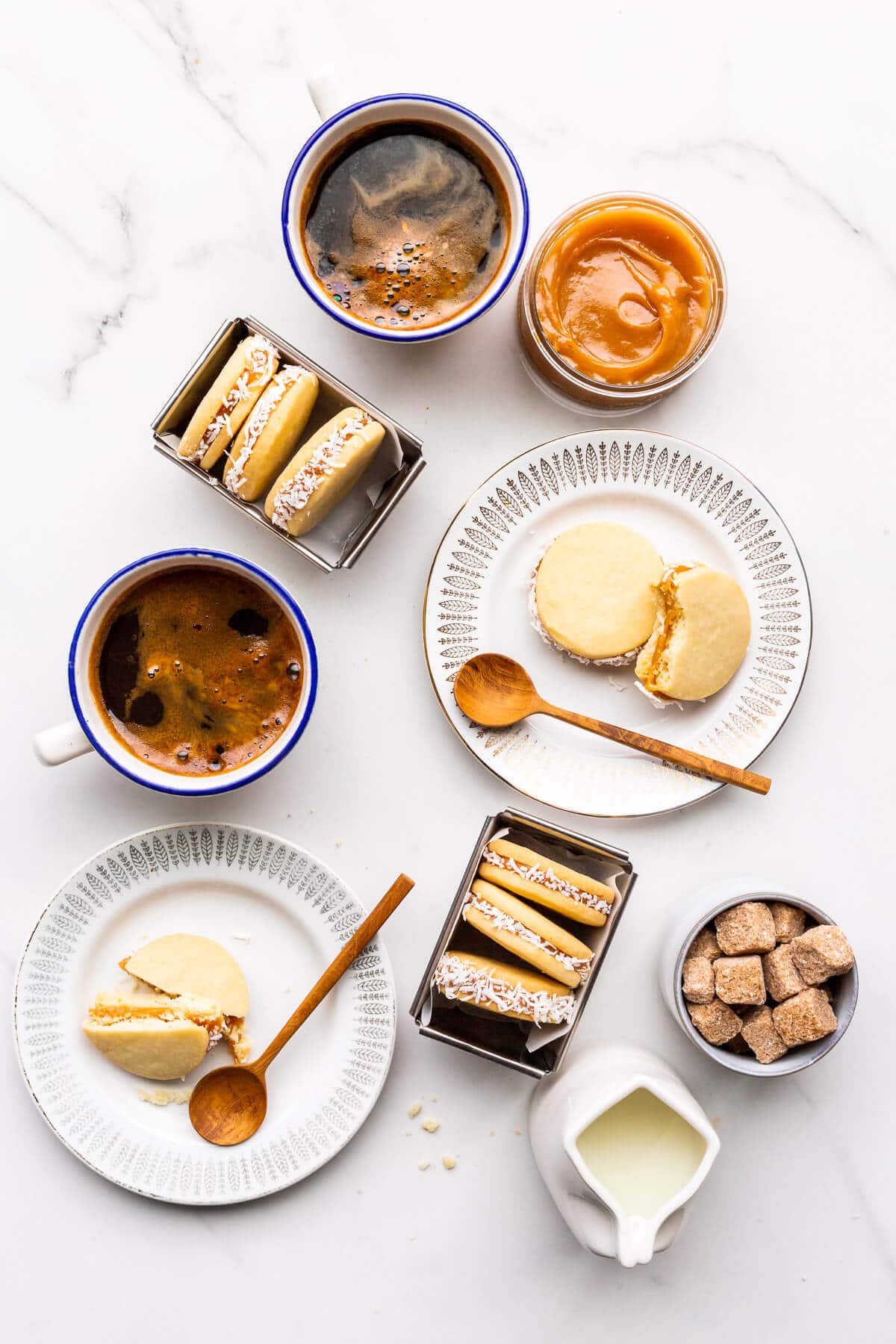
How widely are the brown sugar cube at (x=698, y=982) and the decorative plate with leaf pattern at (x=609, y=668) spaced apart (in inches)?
9.8

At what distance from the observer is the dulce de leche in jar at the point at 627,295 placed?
1.57 metres

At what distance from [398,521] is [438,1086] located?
97 centimetres

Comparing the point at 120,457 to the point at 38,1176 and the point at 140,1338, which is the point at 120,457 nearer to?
the point at 38,1176

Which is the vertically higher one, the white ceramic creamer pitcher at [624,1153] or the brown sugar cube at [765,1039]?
the brown sugar cube at [765,1039]

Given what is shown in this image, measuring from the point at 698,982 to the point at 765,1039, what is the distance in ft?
0.47

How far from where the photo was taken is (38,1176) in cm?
169

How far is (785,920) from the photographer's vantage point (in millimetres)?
1578

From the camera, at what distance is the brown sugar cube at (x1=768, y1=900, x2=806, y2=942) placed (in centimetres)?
158

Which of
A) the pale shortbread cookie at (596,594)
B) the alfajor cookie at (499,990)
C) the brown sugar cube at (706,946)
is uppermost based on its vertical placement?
the pale shortbread cookie at (596,594)

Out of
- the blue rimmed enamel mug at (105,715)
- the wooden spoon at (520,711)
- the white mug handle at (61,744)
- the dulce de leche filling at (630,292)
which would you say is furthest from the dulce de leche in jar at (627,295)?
the white mug handle at (61,744)

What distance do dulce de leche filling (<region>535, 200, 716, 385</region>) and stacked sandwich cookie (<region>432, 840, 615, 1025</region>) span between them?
78cm

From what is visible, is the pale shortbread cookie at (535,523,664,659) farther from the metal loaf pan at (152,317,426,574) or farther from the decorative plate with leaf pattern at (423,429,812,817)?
the metal loaf pan at (152,317,426,574)

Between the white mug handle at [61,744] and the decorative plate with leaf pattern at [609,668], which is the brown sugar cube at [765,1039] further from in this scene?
the white mug handle at [61,744]

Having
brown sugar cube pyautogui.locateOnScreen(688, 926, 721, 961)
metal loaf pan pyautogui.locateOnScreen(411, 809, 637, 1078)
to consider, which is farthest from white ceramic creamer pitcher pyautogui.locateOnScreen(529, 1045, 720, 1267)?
brown sugar cube pyautogui.locateOnScreen(688, 926, 721, 961)
